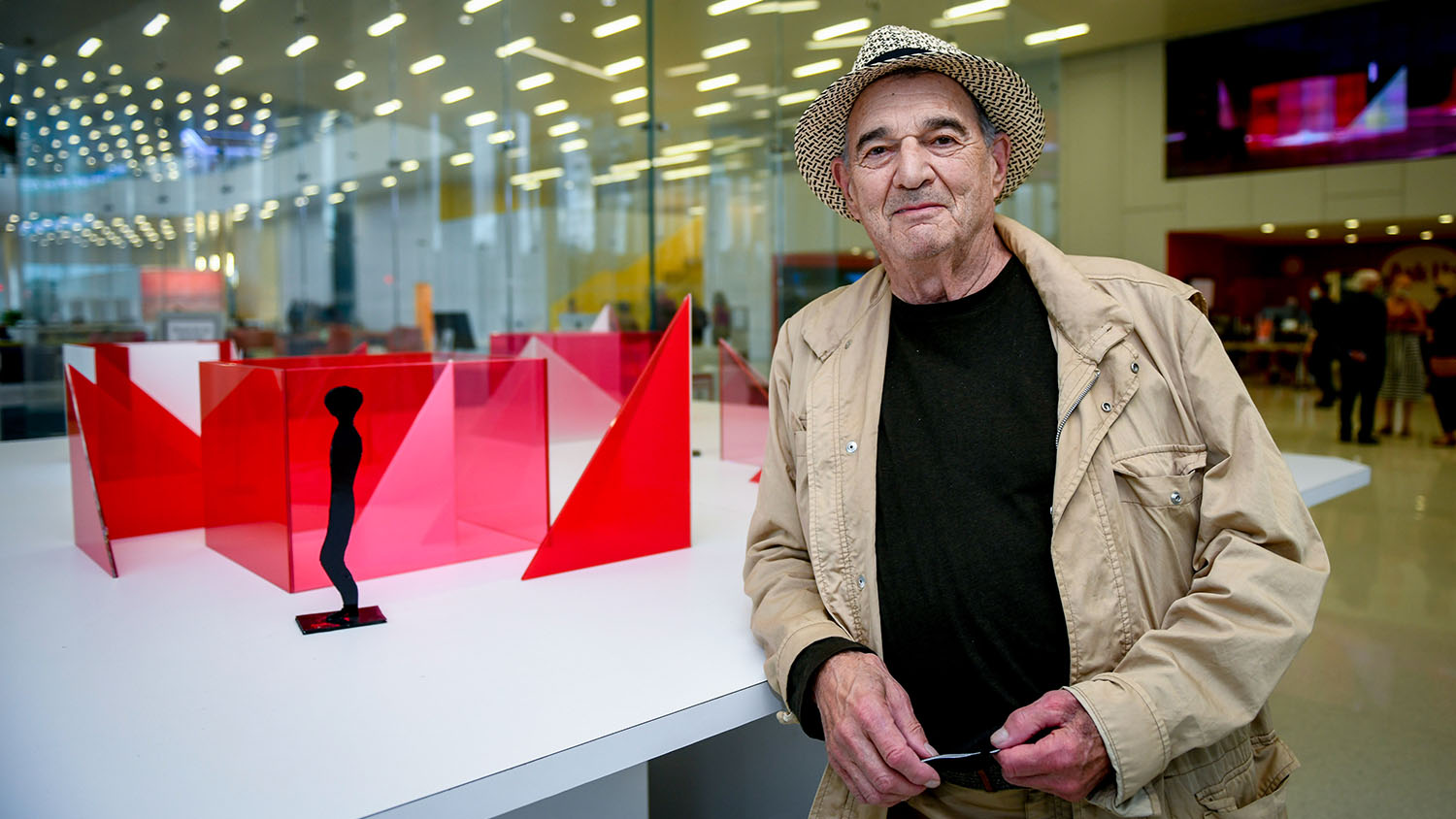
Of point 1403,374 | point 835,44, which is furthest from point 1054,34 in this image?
point 1403,374

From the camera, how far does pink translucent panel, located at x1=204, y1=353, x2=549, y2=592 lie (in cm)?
148

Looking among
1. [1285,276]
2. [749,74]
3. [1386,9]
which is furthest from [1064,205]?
[749,74]

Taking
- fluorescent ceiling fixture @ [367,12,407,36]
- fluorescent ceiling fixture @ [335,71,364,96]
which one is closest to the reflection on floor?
fluorescent ceiling fixture @ [367,12,407,36]

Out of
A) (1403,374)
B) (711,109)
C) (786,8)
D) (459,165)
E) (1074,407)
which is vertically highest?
(786,8)

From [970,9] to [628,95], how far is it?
2.90 metres

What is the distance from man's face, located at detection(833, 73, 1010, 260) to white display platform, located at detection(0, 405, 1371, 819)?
0.57 m

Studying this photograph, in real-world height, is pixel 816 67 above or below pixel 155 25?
below

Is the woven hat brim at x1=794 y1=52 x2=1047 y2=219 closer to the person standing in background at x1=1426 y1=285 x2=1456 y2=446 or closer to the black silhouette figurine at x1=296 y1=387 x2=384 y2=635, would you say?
the black silhouette figurine at x1=296 y1=387 x2=384 y2=635

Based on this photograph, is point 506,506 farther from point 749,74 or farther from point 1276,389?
point 1276,389

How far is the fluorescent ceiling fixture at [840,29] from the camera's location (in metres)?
6.52

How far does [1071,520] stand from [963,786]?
327 millimetres

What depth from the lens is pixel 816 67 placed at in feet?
21.1

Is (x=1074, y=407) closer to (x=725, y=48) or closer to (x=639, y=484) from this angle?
(x=639, y=484)

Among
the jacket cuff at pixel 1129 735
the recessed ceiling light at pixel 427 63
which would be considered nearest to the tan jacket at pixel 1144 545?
the jacket cuff at pixel 1129 735
